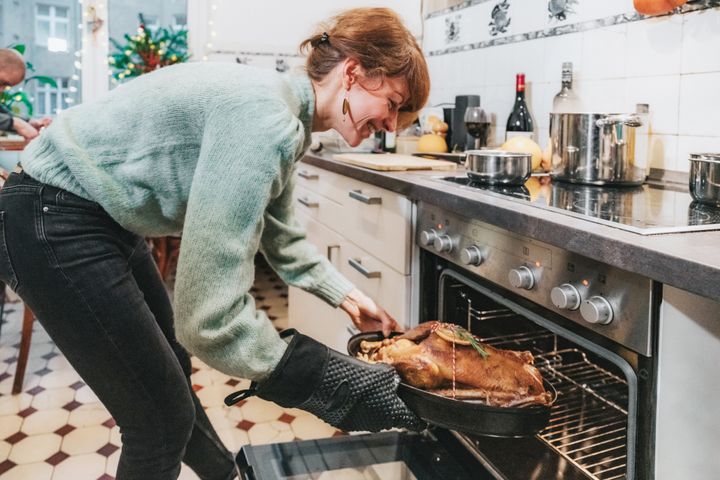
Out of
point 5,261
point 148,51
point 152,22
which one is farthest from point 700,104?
point 152,22

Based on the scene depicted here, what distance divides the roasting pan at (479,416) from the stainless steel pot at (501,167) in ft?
2.02

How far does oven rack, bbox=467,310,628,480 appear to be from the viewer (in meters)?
1.13

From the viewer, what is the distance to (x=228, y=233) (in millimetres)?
840

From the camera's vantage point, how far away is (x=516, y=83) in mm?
2107

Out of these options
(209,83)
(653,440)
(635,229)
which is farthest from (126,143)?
(653,440)

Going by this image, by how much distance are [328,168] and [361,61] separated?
109 centimetres

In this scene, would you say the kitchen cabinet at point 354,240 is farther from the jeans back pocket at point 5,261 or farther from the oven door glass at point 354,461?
the jeans back pocket at point 5,261

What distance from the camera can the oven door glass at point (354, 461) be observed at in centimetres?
119

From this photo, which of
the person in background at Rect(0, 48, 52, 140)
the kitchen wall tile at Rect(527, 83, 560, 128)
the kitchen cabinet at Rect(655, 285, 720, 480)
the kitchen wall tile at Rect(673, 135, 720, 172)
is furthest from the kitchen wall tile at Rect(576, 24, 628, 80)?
the person in background at Rect(0, 48, 52, 140)

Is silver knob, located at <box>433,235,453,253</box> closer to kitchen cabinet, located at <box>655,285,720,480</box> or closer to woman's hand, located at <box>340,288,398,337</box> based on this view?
woman's hand, located at <box>340,288,398,337</box>

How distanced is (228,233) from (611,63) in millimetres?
1381

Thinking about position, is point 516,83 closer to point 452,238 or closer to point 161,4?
point 452,238

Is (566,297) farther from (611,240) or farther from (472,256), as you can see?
(472,256)

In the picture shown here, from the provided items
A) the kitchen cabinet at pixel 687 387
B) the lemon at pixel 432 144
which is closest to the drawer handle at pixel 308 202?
the lemon at pixel 432 144
